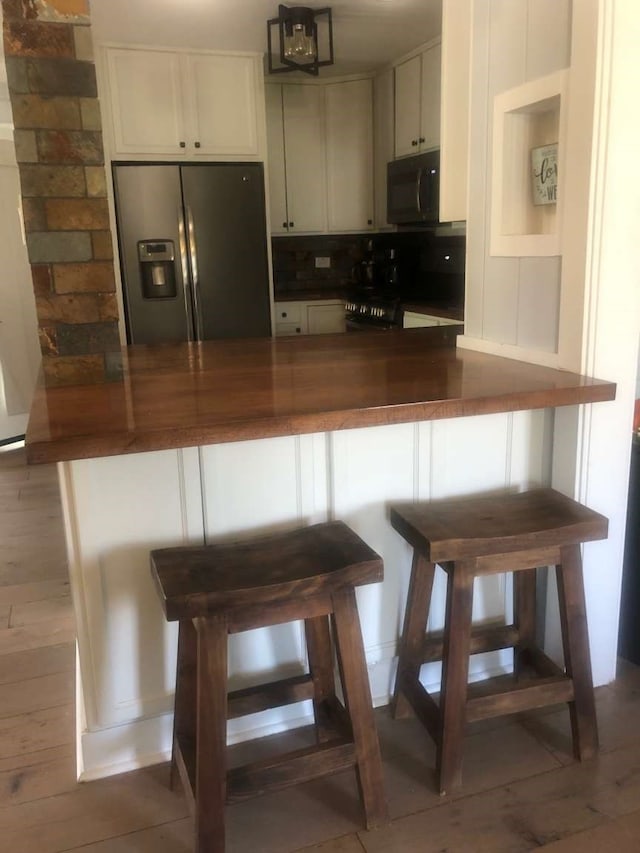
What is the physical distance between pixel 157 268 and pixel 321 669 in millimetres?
3060

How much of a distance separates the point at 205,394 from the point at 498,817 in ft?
3.66

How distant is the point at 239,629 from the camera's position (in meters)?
1.35

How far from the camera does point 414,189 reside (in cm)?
412

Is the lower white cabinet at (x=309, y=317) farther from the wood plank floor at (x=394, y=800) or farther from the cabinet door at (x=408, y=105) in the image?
the wood plank floor at (x=394, y=800)

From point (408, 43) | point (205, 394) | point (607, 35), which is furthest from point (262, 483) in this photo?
point (408, 43)

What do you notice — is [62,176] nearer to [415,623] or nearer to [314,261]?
[415,623]

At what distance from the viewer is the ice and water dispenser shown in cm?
410

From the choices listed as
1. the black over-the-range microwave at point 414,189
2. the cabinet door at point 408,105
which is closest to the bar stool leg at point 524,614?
the black over-the-range microwave at point 414,189

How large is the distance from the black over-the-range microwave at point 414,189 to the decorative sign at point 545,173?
2.11 metres

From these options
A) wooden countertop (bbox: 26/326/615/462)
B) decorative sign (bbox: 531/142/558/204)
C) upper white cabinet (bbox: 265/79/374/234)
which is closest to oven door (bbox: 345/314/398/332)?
upper white cabinet (bbox: 265/79/374/234)

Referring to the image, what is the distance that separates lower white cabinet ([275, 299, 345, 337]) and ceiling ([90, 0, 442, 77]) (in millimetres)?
1527

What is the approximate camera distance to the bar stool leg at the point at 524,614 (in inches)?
73.1

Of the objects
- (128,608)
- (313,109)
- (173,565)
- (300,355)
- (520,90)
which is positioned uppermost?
(313,109)

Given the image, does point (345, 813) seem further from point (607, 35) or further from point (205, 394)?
point (607, 35)
